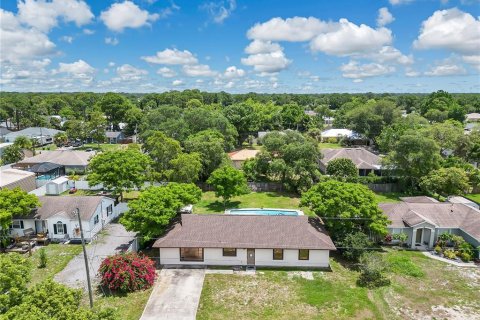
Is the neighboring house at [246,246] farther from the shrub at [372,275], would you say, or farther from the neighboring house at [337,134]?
the neighboring house at [337,134]

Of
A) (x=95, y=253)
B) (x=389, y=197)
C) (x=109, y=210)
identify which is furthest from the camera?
(x=389, y=197)

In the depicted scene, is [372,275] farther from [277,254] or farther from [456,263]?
[456,263]

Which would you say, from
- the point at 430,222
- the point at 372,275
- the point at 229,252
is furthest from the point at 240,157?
the point at 372,275

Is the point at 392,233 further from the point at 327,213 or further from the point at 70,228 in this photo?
the point at 70,228

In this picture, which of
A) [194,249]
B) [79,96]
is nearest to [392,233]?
[194,249]

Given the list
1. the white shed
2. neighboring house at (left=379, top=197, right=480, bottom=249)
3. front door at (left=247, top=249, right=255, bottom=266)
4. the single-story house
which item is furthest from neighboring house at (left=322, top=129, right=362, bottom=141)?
the white shed

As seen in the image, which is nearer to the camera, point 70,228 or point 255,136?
point 70,228
